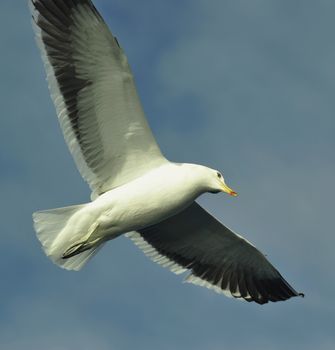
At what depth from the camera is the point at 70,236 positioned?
15742 millimetres

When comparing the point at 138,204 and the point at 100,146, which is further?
the point at 100,146

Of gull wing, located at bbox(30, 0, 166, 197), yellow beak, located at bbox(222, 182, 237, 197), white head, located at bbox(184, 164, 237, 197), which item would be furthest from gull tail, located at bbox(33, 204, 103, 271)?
yellow beak, located at bbox(222, 182, 237, 197)

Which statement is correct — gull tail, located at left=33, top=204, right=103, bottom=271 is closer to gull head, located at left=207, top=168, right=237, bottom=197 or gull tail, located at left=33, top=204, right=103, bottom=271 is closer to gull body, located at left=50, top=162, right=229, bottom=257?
gull body, located at left=50, top=162, right=229, bottom=257

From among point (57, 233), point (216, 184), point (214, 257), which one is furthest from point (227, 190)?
point (57, 233)

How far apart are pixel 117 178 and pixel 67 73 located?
173 centimetres

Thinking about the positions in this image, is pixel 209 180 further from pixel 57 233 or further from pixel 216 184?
pixel 57 233

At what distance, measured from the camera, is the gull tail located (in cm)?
1567

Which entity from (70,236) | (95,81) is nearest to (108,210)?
(70,236)

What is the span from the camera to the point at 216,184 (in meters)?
15.8

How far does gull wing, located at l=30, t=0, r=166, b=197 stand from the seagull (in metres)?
0.01

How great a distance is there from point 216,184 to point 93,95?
7.11ft

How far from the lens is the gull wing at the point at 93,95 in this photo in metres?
15.3

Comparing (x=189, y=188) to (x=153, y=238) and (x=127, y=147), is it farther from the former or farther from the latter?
(x=153, y=238)

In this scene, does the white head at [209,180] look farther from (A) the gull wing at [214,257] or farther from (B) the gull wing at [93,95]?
(A) the gull wing at [214,257]
